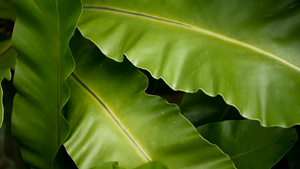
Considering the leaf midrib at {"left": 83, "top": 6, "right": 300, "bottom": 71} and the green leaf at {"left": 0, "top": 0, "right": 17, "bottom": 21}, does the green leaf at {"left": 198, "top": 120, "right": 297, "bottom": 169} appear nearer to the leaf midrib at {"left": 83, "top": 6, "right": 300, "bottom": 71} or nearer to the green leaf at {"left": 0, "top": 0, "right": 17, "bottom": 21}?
the leaf midrib at {"left": 83, "top": 6, "right": 300, "bottom": 71}

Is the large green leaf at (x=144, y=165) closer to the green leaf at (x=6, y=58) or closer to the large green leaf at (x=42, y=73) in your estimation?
the large green leaf at (x=42, y=73)

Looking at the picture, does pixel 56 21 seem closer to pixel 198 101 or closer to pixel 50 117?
pixel 50 117

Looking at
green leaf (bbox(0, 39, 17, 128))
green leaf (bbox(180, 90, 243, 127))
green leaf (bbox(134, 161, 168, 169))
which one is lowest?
green leaf (bbox(180, 90, 243, 127))

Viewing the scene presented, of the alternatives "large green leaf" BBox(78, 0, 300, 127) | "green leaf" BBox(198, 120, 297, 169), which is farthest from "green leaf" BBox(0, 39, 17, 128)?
"green leaf" BBox(198, 120, 297, 169)

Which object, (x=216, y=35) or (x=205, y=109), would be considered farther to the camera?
(x=205, y=109)

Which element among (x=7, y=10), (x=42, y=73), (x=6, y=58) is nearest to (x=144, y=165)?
(x=42, y=73)

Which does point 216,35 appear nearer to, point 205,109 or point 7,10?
point 205,109
